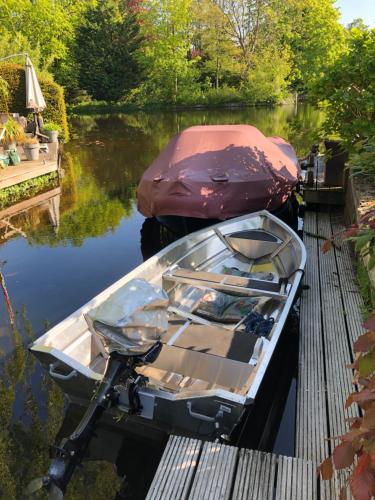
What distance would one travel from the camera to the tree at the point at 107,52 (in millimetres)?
34375

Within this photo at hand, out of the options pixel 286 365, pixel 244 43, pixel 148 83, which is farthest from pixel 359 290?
pixel 244 43

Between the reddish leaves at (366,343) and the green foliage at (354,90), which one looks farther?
the green foliage at (354,90)

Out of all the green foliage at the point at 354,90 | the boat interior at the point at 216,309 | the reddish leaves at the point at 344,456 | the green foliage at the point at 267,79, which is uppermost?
the green foliage at the point at 267,79

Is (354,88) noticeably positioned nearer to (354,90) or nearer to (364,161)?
(354,90)

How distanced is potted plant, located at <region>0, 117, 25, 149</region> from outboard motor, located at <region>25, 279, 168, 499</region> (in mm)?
9489

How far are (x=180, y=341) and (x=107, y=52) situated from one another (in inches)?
1425

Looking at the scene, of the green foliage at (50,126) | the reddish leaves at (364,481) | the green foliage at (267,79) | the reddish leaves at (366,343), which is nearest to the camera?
the reddish leaves at (364,481)

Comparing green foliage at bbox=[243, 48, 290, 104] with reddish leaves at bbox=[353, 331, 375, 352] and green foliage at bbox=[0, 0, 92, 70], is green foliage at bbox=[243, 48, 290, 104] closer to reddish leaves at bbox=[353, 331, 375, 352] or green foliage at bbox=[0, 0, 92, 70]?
green foliage at bbox=[0, 0, 92, 70]

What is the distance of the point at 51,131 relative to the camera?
1532cm

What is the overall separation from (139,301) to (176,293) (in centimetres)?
200

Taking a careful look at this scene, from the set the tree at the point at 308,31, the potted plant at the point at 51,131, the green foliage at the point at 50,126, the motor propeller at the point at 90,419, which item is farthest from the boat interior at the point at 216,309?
the tree at the point at 308,31

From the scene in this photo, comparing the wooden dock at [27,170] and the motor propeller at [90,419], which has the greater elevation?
the wooden dock at [27,170]

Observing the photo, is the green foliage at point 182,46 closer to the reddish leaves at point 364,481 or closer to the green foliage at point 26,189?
the green foliage at point 26,189

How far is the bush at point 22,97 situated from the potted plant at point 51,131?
97cm
